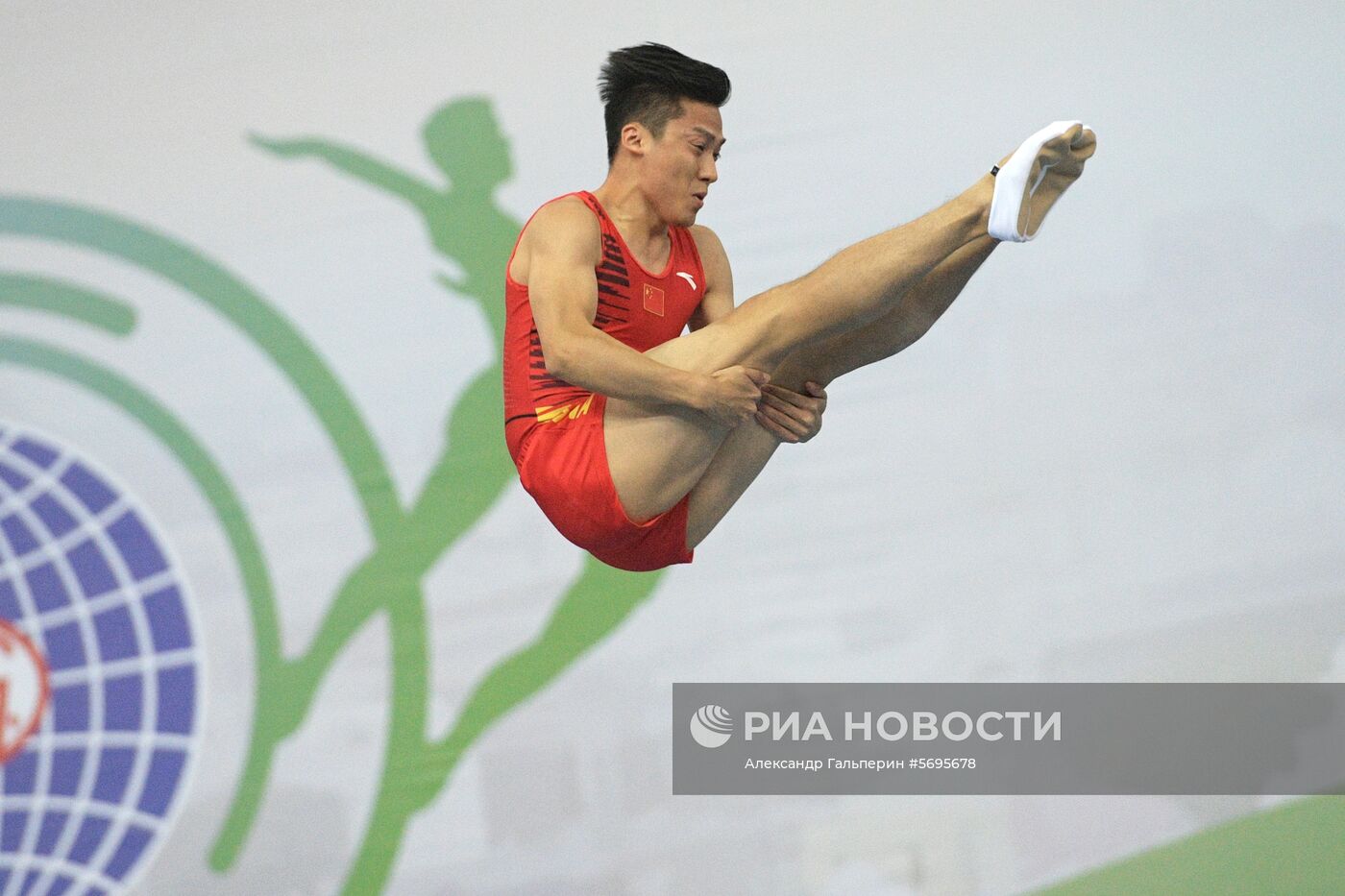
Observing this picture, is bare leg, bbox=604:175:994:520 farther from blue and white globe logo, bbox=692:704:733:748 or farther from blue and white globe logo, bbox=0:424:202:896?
blue and white globe logo, bbox=0:424:202:896

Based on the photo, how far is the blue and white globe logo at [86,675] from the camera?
4270mm

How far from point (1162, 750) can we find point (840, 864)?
0.95 m

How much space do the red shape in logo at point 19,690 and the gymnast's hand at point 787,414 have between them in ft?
8.94

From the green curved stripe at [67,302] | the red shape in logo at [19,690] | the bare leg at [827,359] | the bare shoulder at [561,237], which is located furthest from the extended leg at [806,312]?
the red shape in logo at [19,690]

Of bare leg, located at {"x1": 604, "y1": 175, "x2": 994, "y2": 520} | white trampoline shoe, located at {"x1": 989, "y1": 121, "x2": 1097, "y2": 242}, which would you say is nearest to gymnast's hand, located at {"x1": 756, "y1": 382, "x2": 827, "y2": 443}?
bare leg, located at {"x1": 604, "y1": 175, "x2": 994, "y2": 520}

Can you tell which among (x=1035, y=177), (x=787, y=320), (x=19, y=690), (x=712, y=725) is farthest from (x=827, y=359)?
(x=19, y=690)

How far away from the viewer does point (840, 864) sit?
412cm

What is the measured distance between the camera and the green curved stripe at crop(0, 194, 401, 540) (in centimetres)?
427

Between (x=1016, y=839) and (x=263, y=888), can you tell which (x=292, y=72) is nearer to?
(x=263, y=888)

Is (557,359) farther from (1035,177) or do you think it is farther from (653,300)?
(1035,177)

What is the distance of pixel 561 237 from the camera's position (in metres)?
2.52

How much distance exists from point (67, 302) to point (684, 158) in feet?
8.50

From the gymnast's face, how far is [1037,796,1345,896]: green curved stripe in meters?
2.47

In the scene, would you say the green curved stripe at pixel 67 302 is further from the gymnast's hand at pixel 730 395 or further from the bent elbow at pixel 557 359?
the gymnast's hand at pixel 730 395
